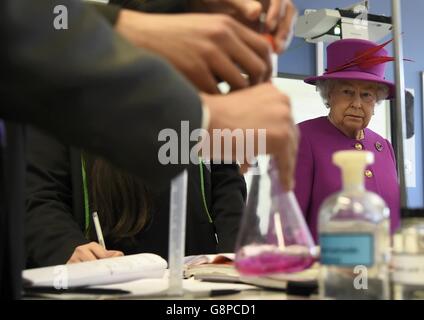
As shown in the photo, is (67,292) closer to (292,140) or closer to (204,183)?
(292,140)

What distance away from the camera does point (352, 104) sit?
199cm

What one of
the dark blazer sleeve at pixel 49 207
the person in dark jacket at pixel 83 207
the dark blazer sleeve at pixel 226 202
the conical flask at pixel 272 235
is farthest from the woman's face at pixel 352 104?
the conical flask at pixel 272 235

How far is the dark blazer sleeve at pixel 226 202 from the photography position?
1238 millimetres

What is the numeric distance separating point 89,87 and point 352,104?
1680 mm

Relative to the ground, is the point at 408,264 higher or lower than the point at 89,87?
lower

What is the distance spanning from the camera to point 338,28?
251 centimetres

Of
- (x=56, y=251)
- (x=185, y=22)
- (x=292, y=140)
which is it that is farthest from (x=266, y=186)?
(x=56, y=251)

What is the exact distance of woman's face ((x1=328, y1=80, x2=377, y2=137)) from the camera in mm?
1960

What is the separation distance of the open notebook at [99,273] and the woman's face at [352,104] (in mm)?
1347

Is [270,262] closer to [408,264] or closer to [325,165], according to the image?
[408,264]

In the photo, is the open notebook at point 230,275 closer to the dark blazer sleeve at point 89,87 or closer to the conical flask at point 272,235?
the conical flask at point 272,235

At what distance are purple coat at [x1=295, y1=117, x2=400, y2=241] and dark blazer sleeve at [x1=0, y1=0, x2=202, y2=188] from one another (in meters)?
1.20

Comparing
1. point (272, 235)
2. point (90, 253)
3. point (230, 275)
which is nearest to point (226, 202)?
point (90, 253)

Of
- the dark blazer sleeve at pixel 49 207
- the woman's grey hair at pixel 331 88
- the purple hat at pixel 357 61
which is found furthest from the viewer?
the woman's grey hair at pixel 331 88
